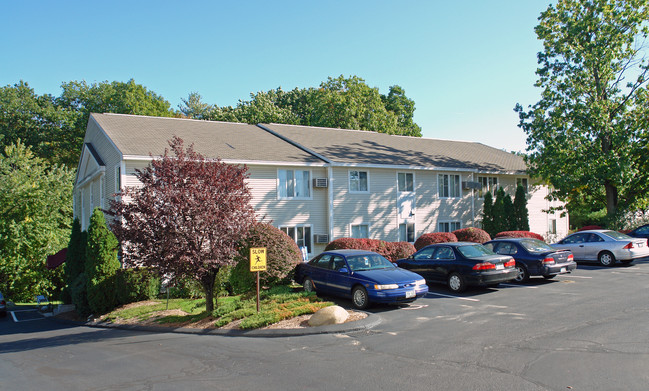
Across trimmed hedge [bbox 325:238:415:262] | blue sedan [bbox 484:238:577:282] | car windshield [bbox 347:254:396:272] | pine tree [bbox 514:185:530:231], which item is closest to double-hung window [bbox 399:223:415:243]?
pine tree [bbox 514:185:530:231]

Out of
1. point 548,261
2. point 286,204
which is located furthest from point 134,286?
point 548,261

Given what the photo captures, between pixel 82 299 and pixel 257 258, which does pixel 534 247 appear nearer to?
pixel 257 258

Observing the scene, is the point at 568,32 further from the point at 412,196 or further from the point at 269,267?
the point at 269,267

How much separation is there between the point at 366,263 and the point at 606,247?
11.7 metres

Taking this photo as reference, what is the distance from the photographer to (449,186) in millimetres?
28734

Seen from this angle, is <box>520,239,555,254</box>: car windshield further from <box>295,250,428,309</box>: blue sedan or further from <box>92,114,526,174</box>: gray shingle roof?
<box>92,114,526,174</box>: gray shingle roof

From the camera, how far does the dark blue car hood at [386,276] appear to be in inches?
492

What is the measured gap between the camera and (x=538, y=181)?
32.5m

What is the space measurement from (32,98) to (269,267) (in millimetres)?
39329

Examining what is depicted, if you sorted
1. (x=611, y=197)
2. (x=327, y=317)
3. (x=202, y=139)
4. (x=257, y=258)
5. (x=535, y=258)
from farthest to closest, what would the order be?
1. (x=611, y=197)
2. (x=202, y=139)
3. (x=535, y=258)
4. (x=257, y=258)
5. (x=327, y=317)

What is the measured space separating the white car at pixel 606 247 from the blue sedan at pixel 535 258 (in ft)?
13.8

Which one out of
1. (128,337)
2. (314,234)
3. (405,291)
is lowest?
(128,337)

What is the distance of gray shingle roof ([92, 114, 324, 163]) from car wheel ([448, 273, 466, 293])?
1093 cm

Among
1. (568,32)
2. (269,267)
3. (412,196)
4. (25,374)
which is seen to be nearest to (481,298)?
(269,267)
